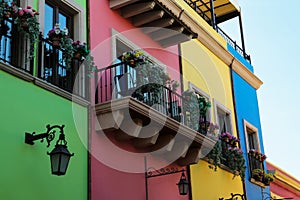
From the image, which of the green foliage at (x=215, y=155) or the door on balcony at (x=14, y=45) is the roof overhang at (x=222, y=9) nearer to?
the green foliage at (x=215, y=155)

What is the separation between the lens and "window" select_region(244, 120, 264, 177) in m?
15.2

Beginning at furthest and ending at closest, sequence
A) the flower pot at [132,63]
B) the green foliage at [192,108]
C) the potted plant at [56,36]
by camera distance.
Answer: the green foliage at [192,108] → the flower pot at [132,63] → the potted plant at [56,36]

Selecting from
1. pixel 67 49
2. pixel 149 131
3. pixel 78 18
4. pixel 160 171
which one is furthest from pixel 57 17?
pixel 160 171

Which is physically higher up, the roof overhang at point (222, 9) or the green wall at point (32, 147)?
the roof overhang at point (222, 9)

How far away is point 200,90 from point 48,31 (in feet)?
17.6

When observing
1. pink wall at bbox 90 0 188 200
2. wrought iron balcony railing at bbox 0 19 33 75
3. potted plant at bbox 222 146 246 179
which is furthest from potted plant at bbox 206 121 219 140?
→ wrought iron balcony railing at bbox 0 19 33 75

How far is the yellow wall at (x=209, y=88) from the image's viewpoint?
12562 mm

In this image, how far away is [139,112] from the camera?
9.56m

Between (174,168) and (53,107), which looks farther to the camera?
(174,168)

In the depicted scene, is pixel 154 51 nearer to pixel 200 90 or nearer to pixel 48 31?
pixel 200 90

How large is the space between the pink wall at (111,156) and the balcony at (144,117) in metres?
0.26

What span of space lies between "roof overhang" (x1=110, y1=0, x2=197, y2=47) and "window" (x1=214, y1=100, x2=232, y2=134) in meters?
2.63

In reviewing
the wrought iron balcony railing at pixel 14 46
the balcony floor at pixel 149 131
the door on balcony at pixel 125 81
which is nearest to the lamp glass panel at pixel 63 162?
the wrought iron balcony railing at pixel 14 46

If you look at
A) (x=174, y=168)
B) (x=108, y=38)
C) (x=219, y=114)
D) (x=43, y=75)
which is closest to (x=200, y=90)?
(x=219, y=114)
